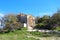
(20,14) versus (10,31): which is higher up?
(20,14)

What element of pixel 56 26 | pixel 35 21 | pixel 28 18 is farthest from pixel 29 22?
pixel 56 26

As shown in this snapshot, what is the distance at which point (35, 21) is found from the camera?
61062 millimetres

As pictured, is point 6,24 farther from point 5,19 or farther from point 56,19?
point 56,19

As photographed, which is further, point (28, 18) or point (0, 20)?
point (28, 18)

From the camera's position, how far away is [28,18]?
172 ft

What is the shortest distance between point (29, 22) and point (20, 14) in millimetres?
4237

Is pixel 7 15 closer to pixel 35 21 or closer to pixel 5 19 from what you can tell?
pixel 5 19

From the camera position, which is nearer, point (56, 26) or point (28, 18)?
point (56, 26)

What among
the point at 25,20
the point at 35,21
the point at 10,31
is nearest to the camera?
the point at 10,31

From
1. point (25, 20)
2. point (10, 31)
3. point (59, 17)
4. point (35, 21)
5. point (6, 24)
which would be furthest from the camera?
point (35, 21)

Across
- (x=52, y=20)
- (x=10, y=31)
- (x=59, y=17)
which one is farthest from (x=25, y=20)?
(x=10, y=31)

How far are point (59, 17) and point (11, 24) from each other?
1313 centimetres

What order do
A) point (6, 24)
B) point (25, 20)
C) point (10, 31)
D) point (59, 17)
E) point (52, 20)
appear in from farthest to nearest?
point (25, 20) < point (52, 20) < point (59, 17) < point (6, 24) < point (10, 31)

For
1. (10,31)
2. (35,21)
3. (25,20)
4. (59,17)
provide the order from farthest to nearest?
(35,21) → (25,20) → (59,17) → (10,31)
